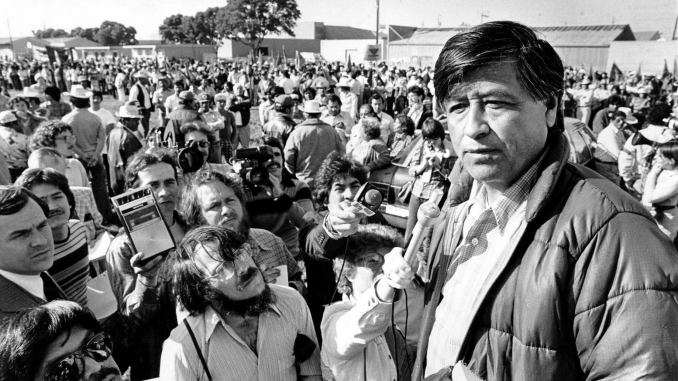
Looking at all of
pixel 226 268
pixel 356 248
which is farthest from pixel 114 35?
pixel 226 268

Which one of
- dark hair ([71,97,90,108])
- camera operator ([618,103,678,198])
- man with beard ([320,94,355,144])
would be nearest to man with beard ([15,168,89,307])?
dark hair ([71,97,90,108])

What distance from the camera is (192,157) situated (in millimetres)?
3939

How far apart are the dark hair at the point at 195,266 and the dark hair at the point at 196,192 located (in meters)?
0.71

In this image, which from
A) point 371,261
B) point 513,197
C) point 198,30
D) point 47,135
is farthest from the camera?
point 198,30

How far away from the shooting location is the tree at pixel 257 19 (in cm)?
6284

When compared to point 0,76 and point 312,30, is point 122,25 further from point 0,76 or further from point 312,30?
point 0,76

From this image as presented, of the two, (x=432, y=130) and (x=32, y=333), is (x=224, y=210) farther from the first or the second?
(x=432, y=130)

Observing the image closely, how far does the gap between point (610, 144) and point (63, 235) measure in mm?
7231

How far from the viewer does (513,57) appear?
3.90 ft

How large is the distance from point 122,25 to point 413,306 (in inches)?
4573

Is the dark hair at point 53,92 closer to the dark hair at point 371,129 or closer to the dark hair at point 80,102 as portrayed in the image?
the dark hair at point 80,102

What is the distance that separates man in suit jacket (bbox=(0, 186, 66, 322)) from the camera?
216cm

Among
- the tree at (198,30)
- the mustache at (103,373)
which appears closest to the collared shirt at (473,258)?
the mustache at (103,373)

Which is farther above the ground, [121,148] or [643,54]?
[643,54]
